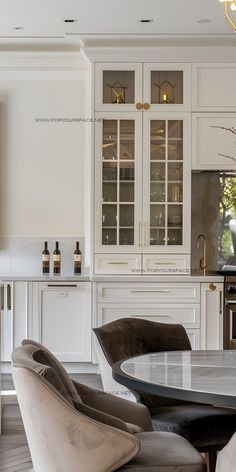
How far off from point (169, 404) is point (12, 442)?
1154mm

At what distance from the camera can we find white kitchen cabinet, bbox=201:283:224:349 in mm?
6242

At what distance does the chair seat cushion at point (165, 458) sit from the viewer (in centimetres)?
258

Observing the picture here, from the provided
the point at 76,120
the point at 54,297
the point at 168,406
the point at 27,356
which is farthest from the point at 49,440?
the point at 76,120

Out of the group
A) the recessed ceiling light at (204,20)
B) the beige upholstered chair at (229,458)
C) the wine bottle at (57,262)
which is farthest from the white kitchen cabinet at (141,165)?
the beige upholstered chair at (229,458)

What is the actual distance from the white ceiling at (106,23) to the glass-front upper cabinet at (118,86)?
23 centimetres

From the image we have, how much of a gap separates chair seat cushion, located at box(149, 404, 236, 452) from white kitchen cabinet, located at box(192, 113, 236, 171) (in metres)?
3.37

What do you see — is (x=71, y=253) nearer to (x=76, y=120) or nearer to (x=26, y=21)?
(x=76, y=120)

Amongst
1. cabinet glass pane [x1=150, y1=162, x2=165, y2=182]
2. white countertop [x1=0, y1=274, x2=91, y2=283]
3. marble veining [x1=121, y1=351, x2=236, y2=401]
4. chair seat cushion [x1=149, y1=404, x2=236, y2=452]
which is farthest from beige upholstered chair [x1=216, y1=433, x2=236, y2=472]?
cabinet glass pane [x1=150, y1=162, x2=165, y2=182]

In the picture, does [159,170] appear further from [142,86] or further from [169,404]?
[169,404]

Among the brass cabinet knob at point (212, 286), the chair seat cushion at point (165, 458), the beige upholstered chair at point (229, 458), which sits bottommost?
the chair seat cushion at point (165, 458)

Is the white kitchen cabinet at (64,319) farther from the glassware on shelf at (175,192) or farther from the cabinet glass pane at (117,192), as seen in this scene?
the glassware on shelf at (175,192)

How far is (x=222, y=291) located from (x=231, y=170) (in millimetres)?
1056

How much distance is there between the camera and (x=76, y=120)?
22.8 ft

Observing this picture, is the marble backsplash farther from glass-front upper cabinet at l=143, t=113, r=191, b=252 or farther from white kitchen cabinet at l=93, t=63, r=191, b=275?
glass-front upper cabinet at l=143, t=113, r=191, b=252
